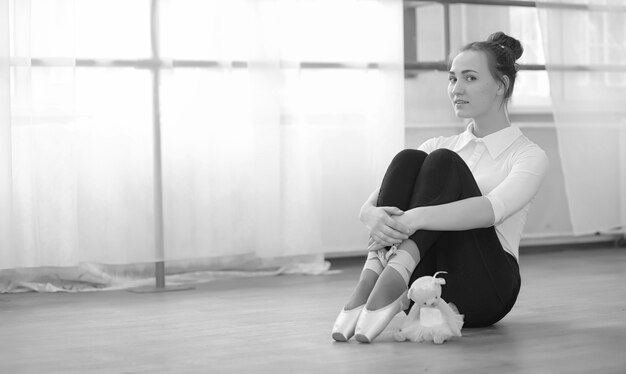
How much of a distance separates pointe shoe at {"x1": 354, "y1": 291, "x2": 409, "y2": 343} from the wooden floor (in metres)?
0.02

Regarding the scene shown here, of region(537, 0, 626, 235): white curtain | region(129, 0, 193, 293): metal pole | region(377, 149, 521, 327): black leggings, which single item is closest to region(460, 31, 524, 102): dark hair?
region(377, 149, 521, 327): black leggings

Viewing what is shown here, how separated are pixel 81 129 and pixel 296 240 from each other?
940 millimetres

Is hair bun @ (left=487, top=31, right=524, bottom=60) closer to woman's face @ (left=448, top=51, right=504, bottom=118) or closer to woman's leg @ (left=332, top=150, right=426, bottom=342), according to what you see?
woman's face @ (left=448, top=51, right=504, bottom=118)

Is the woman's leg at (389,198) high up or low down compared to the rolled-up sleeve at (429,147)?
down

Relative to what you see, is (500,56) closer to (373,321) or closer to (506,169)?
(506,169)

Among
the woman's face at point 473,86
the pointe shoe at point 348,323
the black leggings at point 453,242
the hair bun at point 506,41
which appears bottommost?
the pointe shoe at point 348,323

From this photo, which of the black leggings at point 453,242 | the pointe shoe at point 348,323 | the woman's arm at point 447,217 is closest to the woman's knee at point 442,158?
the black leggings at point 453,242

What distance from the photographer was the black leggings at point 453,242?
2314 millimetres

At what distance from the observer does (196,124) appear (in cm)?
383

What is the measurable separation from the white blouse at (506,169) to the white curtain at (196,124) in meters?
1.43

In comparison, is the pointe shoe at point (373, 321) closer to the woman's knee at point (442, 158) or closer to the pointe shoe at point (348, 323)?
the pointe shoe at point (348, 323)

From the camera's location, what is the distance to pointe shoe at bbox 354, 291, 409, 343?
7.31 ft

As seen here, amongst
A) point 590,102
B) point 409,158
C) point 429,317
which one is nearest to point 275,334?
point 429,317

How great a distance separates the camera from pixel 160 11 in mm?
3742
